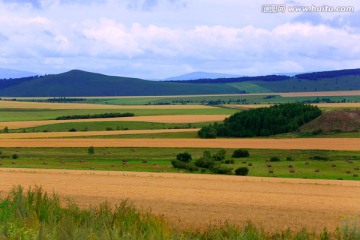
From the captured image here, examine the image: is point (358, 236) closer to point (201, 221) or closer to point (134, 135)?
point (201, 221)

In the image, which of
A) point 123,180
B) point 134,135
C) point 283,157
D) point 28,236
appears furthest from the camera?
point 134,135

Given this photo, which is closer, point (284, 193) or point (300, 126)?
point (284, 193)

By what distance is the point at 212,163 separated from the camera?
54.5m

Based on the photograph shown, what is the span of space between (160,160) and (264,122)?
1470 inches

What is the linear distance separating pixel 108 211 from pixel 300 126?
78.0 metres

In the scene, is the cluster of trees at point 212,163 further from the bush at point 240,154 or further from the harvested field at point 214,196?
the harvested field at point 214,196

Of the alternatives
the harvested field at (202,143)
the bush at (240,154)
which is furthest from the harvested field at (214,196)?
the harvested field at (202,143)

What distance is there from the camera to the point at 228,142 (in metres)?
79.6

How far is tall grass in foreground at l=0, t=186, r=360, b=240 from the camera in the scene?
628 inches

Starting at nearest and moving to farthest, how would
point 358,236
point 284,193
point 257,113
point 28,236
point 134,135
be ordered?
point 28,236
point 358,236
point 284,193
point 134,135
point 257,113

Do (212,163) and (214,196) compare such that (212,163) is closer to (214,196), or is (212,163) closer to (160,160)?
(160,160)

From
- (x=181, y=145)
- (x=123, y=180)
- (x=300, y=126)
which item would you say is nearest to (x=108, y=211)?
(x=123, y=180)

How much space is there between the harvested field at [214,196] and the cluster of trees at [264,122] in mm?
49511

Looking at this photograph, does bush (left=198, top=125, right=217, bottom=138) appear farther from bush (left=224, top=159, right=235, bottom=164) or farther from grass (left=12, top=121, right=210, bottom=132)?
bush (left=224, top=159, right=235, bottom=164)
